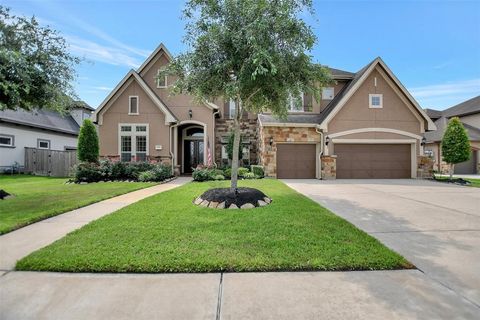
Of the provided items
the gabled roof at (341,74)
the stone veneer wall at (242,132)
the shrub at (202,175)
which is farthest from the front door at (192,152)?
the gabled roof at (341,74)

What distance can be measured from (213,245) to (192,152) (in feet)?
50.1

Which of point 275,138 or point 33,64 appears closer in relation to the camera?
point 33,64

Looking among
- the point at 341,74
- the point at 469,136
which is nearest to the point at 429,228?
the point at 341,74

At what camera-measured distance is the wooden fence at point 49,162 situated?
55.9 feet

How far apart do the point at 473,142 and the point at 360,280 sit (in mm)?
26425

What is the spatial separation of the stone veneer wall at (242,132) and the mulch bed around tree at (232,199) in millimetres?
10506

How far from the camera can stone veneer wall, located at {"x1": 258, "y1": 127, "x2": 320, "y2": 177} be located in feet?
50.2

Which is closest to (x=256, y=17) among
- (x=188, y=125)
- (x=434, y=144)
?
(x=188, y=125)

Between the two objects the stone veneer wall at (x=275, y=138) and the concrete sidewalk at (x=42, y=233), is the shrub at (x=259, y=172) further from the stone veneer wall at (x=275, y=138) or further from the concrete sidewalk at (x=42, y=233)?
the concrete sidewalk at (x=42, y=233)

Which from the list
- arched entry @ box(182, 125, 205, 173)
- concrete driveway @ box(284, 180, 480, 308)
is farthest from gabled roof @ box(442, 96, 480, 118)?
arched entry @ box(182, 125, 205, 173)

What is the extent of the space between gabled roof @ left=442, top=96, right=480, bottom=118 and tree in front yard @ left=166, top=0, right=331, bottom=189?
2643 cm

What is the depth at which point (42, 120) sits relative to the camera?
67.4ft

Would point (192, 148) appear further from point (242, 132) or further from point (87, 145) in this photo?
point (87, 145)

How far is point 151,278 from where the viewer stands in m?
3.05
